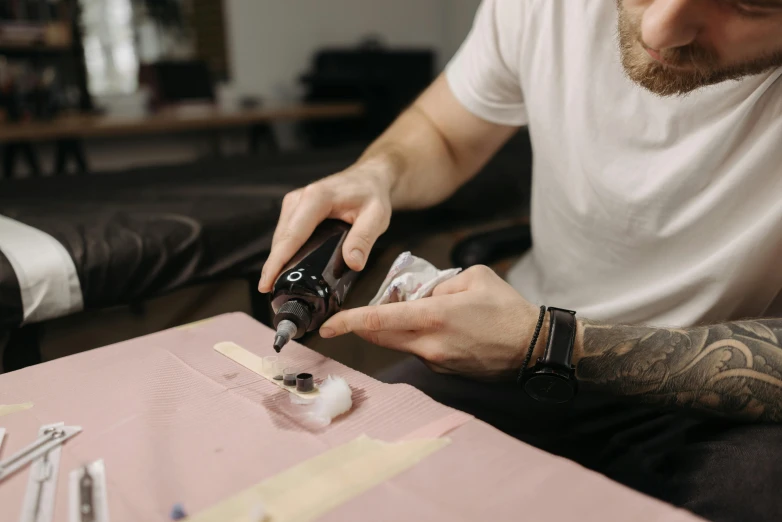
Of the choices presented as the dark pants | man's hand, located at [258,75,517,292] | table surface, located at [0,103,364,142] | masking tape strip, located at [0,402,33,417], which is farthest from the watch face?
table surface, located at [0,103,364,142]

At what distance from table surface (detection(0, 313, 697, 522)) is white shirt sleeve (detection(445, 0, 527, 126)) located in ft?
1.93

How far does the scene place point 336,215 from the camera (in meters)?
0.80

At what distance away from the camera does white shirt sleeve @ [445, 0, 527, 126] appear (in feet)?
3.15

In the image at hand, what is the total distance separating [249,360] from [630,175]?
0.57m

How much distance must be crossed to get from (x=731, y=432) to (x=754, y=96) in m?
0.40

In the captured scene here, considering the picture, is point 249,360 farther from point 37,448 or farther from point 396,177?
point 396,177

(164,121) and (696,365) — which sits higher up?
(164,121)

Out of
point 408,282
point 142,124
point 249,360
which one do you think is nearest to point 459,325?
point 408,282

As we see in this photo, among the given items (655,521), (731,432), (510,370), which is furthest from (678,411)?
(655,521)

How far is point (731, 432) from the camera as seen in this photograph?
2.20ft

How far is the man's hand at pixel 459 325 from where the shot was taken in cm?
62

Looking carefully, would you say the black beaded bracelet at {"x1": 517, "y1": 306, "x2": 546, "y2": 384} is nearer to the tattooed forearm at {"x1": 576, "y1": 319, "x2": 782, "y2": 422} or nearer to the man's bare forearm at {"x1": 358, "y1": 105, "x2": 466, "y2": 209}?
the tattooed forearm at {"x1": 576, "y1": 319, "x2": 782, "y2": 422}

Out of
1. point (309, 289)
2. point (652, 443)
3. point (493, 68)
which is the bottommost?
point (652, 443)

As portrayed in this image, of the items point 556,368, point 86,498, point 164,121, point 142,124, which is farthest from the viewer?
point 164,121
